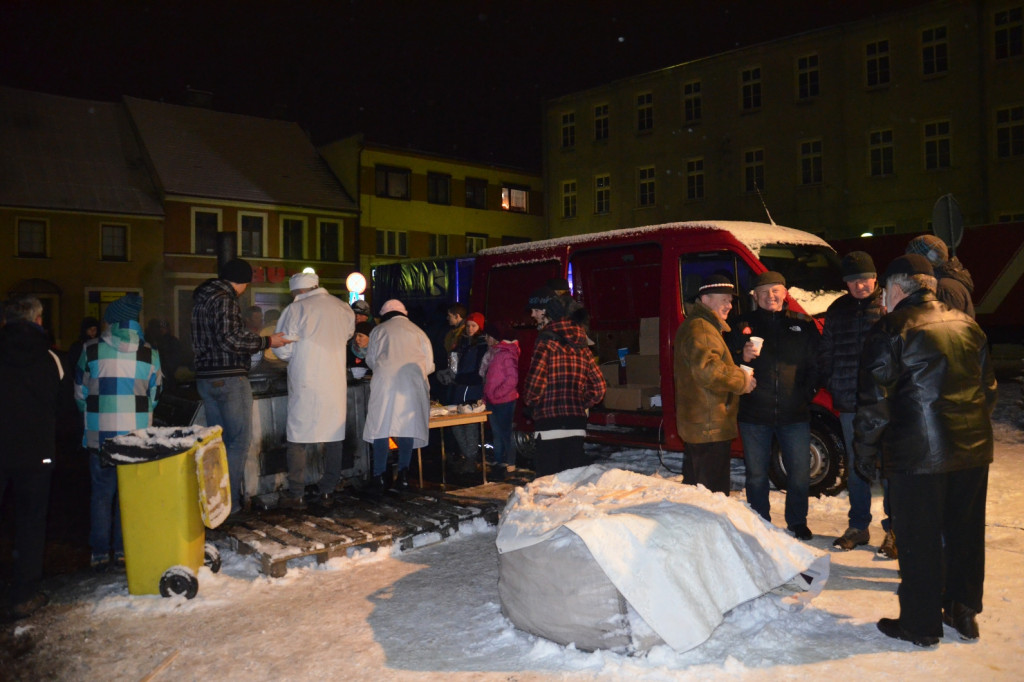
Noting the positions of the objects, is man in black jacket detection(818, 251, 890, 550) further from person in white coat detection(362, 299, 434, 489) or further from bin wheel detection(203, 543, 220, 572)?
bin wheel detection(203, 543, 220, 572)

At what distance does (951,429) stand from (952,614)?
3.37 ft

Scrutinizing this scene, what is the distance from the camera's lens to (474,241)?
39250 mm

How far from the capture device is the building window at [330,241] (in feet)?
112

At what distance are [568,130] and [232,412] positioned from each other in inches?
1231

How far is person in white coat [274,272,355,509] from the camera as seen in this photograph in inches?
259

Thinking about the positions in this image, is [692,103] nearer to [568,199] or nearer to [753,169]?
[753,169]

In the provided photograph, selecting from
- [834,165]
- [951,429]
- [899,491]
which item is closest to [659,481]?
[899,491]

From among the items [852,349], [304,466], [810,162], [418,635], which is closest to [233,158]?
[810,162]

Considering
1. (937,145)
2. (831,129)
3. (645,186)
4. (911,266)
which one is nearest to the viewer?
(911,266)

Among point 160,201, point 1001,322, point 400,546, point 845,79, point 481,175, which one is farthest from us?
point 481,175

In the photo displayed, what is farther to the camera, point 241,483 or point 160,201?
point 160,201

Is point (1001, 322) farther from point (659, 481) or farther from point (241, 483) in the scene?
point (241, 483)

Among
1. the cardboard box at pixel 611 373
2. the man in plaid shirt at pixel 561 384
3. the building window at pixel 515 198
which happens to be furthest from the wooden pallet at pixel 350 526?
the building window at pixel 515 198

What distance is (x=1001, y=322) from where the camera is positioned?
14.2 meters
